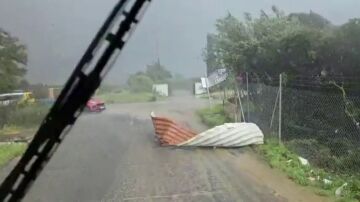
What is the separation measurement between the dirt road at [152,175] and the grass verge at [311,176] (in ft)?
0.58

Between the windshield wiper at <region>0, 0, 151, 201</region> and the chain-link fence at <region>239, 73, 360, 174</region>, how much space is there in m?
6.82

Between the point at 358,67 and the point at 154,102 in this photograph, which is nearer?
the point at 358,67

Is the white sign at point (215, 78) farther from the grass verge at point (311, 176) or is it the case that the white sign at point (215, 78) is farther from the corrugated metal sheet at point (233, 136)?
the grass verge at point (311, 176)

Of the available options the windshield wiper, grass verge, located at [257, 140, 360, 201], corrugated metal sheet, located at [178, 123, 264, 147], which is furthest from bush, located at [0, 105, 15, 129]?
the windshield wiper

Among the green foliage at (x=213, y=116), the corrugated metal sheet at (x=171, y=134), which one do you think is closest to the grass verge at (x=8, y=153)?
the corrugated metal sheet at (x=171, y=134)

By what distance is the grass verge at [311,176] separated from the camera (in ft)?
21.7

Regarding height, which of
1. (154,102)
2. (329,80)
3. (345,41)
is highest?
(345,41)

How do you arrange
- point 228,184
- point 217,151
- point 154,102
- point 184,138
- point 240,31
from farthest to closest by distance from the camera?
point 154,102 → point 240,31 → point 184,138 → point 217,151 → point 228,184

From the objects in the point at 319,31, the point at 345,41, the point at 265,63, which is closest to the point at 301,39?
the point at 319,31

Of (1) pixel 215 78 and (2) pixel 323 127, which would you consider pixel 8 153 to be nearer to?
(2) pixel 323 127

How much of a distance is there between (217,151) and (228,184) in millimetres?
3255

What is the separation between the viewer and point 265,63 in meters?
13.8

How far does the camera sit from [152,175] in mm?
8484

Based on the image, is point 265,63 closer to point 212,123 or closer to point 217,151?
point 212,123
